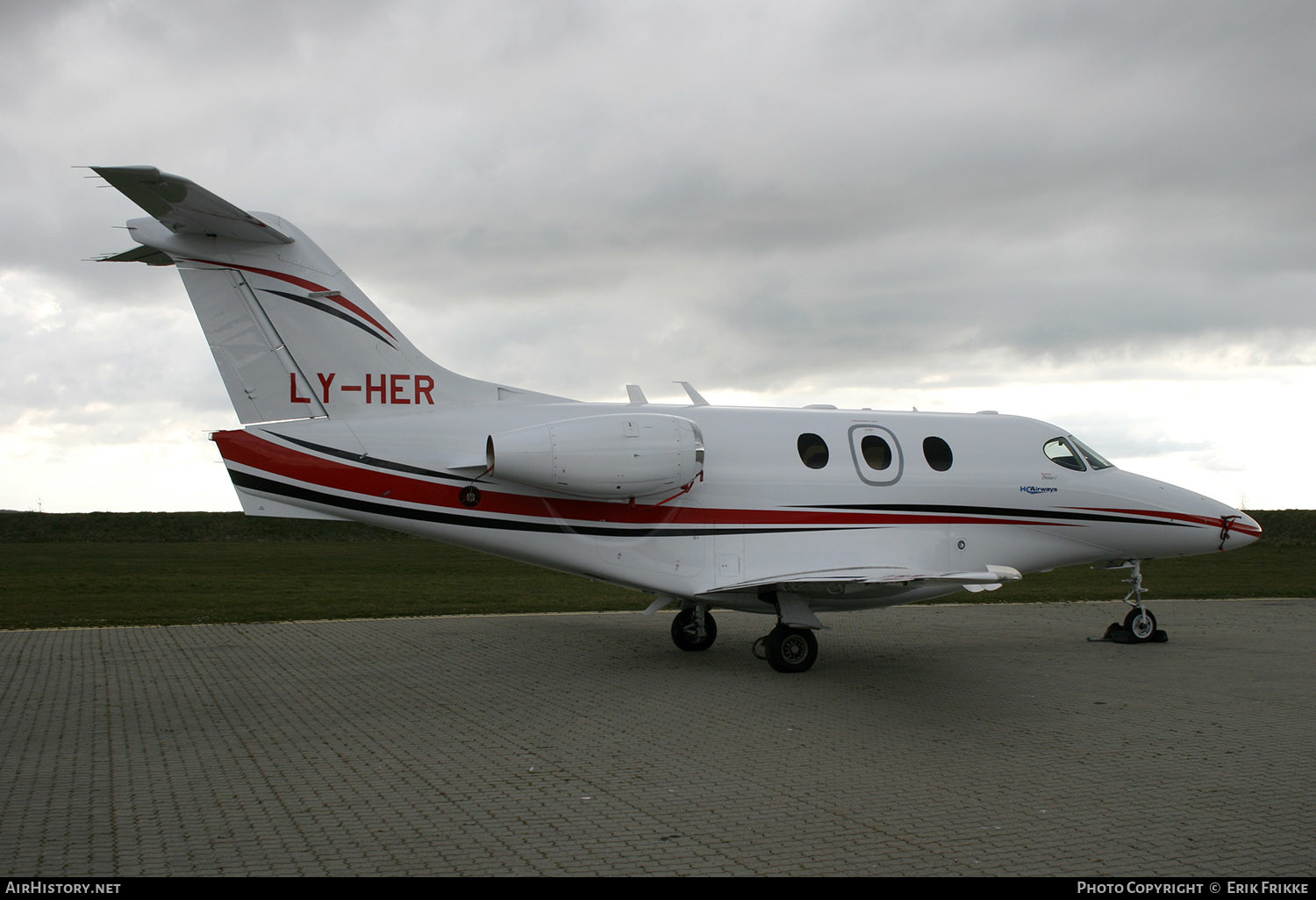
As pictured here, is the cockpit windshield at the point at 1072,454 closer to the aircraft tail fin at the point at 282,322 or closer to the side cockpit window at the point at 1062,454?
the side cockpit window at the point at 1062,454

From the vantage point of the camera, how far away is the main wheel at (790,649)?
1233 cm

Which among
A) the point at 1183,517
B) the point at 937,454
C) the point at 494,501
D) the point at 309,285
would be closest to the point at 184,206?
the point at 309,285

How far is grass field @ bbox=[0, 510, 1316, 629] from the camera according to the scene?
19562 mm

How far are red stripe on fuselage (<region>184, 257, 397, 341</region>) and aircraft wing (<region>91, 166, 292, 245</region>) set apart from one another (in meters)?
0.32

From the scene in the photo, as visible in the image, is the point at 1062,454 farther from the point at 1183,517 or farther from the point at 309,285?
the point at 309,285

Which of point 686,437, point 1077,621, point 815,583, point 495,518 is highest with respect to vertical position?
point 686,437

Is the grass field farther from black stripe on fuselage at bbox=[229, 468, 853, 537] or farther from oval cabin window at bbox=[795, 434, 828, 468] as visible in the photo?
oval cabin window at bbox=[795, 434, 828, 468]

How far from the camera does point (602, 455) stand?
11.5 meters

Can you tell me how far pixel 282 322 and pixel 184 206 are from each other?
1.69 metres

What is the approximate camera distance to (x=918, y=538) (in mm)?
13102

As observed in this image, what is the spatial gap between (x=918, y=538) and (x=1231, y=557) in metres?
28.9

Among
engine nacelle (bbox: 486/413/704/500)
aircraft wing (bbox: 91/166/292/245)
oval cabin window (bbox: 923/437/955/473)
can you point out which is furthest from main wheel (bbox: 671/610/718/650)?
aircraft wing (bbox: 91/166/292/245)

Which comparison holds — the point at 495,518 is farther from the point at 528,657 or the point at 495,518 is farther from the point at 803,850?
the point at 803,850

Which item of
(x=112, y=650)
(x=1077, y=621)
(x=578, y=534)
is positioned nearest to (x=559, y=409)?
(x=578, y=534)
